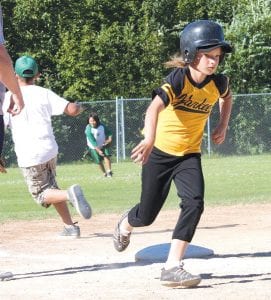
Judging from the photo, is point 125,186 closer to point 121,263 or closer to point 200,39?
point 121,263

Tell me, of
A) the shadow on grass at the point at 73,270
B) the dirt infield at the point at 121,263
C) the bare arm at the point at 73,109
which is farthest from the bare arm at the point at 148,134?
the bare arm at the point at 73,109

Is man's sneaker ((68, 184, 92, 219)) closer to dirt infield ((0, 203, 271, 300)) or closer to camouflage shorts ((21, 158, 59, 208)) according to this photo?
dirt infield ((0, 203, 271, 300))

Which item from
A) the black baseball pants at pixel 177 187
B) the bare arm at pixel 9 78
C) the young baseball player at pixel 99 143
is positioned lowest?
the young baseball player at pixel 99 143

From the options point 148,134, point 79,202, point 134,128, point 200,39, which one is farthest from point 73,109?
point 134,128

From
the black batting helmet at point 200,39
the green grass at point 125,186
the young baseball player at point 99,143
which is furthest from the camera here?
the young baseball player at point 99,143

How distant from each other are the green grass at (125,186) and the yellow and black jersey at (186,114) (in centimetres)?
578

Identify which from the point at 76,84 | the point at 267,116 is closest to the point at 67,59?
the point at 76,84

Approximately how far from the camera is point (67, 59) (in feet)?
120

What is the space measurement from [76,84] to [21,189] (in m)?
16.1

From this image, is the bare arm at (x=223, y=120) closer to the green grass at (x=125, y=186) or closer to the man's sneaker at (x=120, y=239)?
the man's sneaker at (x=120, y=239)

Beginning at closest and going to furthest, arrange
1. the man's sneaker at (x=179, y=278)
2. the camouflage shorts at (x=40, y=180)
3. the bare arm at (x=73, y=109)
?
the man's sneaker at (x=179, y=278) < the bare arm at (x=73, y=109) < the camouflage shorts at (x=40, y=180)

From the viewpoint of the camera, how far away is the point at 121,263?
315 inches

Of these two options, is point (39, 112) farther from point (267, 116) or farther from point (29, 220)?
point (267, 116)

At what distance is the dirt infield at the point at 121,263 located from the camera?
6531 mm
